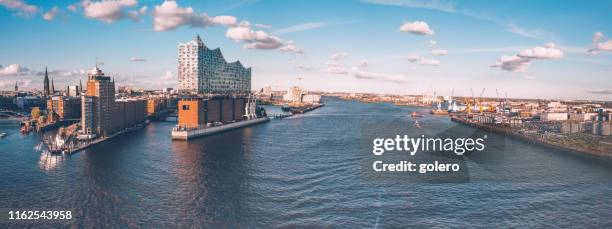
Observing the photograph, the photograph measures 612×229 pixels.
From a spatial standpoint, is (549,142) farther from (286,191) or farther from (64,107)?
(64,107)

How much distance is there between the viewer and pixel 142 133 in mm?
33281

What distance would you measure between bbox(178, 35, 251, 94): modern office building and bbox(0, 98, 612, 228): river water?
48.3 ft

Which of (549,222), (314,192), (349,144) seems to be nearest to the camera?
(549,222)

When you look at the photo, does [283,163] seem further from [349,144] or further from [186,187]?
[349,144]

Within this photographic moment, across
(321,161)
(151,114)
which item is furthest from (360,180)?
(151,114)

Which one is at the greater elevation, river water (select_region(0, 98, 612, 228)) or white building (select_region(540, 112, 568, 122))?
white building (select_region(540, 112, 568, 122))

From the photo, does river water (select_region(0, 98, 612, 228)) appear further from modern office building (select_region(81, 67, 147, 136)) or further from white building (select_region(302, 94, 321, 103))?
white building (select_region(302, 94, 321, 103))

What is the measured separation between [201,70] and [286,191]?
85.2ft

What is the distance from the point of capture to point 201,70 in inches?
1501

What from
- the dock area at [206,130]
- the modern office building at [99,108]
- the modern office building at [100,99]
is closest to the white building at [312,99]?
the dock area at [206,130]

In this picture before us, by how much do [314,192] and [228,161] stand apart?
7.43m

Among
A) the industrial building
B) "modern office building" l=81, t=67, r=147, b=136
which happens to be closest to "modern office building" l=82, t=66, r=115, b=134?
"modern office building" l=81, t=67, r=147, b=136

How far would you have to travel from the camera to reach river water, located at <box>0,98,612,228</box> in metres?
12.0

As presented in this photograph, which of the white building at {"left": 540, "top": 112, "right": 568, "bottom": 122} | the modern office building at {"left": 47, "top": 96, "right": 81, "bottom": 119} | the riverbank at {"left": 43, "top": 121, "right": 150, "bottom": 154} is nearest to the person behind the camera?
the riverbank at {"left": 43, "top": 121, "right": 150, "bottom": 154}
